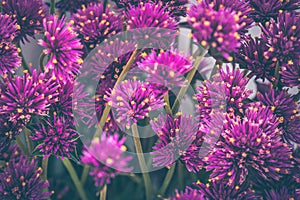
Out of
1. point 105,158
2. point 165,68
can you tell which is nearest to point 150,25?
point 165,68

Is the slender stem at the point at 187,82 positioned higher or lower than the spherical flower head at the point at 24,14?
lower

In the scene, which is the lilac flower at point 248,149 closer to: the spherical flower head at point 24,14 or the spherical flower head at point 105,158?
the spherical flower head at point 105,158

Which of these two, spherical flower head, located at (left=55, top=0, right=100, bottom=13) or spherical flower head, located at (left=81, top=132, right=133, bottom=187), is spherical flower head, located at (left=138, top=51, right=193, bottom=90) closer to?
spherical flower head, located at (left=81, top=132, right=133, bottom=187)

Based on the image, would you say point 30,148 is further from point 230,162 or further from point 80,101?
point 230,162

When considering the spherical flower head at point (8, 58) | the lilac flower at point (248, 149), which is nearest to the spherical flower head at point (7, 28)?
the spherical flower head at point (8, 58)

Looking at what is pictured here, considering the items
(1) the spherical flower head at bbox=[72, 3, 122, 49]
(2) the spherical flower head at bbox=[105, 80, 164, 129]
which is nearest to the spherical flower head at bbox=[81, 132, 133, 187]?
(2) the spherical flower head at bbox=[105, 80, 164, 129]

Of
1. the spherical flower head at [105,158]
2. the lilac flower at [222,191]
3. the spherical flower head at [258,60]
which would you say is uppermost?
the spherical flower head at [258,60]
